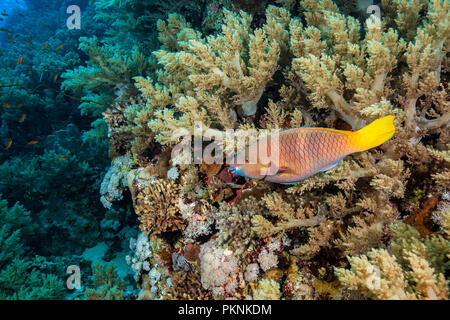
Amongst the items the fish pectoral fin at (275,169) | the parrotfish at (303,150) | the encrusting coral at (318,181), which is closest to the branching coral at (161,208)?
the encrusting coral at (318,181)

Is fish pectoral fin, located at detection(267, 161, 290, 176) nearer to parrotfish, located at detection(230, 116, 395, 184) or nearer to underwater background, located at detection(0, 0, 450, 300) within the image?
parrotfish, located at detection(230, 116, 395, 184)

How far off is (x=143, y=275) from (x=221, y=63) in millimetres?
3658

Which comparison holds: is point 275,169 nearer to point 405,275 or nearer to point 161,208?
point 405,275

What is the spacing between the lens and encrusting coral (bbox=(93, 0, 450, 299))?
2.26m

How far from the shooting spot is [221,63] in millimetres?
3045

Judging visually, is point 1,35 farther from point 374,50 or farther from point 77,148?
point 374,50

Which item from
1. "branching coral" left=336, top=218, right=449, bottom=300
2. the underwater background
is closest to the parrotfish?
the underwater background

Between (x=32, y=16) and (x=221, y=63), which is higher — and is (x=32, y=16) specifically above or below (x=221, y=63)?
above

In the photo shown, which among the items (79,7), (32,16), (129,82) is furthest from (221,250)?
(32,16)

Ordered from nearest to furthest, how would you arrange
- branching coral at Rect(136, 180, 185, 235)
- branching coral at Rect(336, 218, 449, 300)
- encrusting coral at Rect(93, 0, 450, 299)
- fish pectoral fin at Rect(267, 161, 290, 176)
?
branching coral at Rect(336, 218, 449, 300) < fish pectoral fin at Rect(267, 161, 290, 176) < encrusting coral at Rect(93, 0, 450, 299) < branching coral at Rect(136, 180, 185, 235)

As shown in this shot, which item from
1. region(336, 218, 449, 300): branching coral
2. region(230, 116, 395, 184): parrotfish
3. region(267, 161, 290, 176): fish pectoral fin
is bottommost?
region(336, 218, 449, 300): branching coral

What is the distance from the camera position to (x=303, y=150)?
1.96 meters

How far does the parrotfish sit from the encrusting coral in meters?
0.52

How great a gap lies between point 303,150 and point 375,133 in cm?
52
